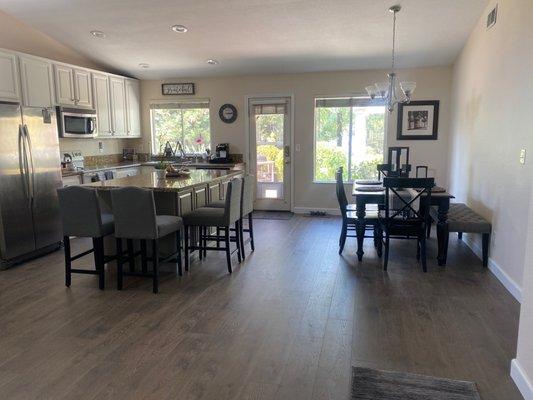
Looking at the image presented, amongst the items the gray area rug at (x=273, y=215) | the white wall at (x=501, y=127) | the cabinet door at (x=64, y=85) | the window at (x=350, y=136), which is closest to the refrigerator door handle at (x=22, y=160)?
the cabinet door at (x=64, y=85)

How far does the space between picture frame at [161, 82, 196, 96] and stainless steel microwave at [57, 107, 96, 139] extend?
1607mm

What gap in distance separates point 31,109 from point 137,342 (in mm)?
3145

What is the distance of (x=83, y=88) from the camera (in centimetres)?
584

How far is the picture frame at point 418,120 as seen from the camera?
249 inches

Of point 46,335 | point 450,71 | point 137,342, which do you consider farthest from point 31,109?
point 450,71

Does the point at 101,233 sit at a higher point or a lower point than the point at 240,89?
lower

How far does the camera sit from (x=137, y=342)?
2650 mm

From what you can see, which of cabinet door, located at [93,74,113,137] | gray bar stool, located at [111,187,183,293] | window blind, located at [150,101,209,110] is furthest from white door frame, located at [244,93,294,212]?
gray bar stool, located at [111,187,183,293]

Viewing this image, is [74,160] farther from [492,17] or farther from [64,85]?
[492,17]

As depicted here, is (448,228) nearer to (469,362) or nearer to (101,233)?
(469,362)

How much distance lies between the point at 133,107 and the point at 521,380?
6.87 metres

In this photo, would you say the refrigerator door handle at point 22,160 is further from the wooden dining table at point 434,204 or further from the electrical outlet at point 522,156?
the electrical outlet at point 522,156

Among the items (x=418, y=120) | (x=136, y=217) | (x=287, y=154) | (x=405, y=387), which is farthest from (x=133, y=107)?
(x=405, y=387)

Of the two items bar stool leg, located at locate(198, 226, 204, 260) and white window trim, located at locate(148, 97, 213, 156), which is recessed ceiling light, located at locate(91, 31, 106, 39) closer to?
white window trim, located at locate(148, 97, 213, 156)
